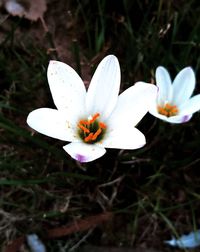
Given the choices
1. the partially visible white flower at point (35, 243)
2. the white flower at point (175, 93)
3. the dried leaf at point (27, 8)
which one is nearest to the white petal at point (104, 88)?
the white flower at point (175, 93)

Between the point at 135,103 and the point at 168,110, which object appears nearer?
the point at 135,103

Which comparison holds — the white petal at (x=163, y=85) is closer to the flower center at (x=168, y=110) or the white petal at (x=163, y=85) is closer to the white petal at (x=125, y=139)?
the flower center at (x=168, y=110)

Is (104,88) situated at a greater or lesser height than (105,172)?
greater

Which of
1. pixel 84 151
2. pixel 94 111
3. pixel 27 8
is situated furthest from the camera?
pixel 27 8

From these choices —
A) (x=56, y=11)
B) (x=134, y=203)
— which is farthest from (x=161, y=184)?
(x=56, y=11)

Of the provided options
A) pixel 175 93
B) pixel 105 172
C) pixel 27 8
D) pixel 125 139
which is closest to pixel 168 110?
pixel 175 93

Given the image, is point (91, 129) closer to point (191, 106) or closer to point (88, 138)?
point (88, 138)

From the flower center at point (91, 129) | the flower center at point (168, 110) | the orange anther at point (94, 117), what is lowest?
the flower center at point (168, 110)
